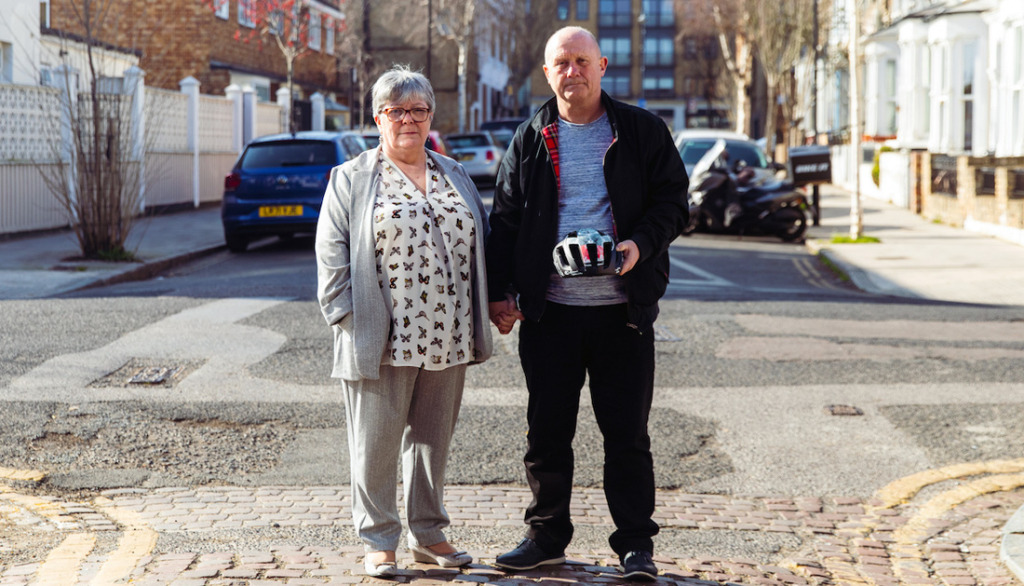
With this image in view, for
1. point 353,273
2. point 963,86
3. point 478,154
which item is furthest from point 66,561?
point 478,154

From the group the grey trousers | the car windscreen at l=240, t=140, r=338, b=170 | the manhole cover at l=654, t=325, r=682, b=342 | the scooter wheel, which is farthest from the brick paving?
the scooter wheel

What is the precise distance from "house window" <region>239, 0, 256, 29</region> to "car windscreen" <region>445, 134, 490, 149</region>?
670 centimetres

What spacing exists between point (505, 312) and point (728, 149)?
744 inches

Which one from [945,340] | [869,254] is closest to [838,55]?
[869,254]

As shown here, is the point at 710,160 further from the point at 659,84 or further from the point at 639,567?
the point at 659,84

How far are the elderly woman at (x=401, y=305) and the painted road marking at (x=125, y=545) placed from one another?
0.82 m

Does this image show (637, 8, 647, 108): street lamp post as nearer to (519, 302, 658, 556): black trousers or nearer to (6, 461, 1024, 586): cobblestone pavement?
(6, 461, 1024, 586): cobblestone pavement

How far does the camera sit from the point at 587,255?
12.5 feet

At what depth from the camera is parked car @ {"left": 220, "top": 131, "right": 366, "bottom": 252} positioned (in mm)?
15906

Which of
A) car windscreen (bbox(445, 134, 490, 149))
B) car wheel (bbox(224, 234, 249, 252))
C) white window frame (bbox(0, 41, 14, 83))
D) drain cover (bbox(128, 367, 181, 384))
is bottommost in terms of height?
drain cover (bbox(128, 367, 181, 384))

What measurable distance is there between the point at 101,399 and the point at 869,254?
12.0m

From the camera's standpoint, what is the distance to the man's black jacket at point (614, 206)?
3955 mm

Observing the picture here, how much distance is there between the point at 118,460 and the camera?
5.74 m

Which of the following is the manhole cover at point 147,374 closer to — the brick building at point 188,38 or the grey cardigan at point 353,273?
the grey cardigan at point 353,273
